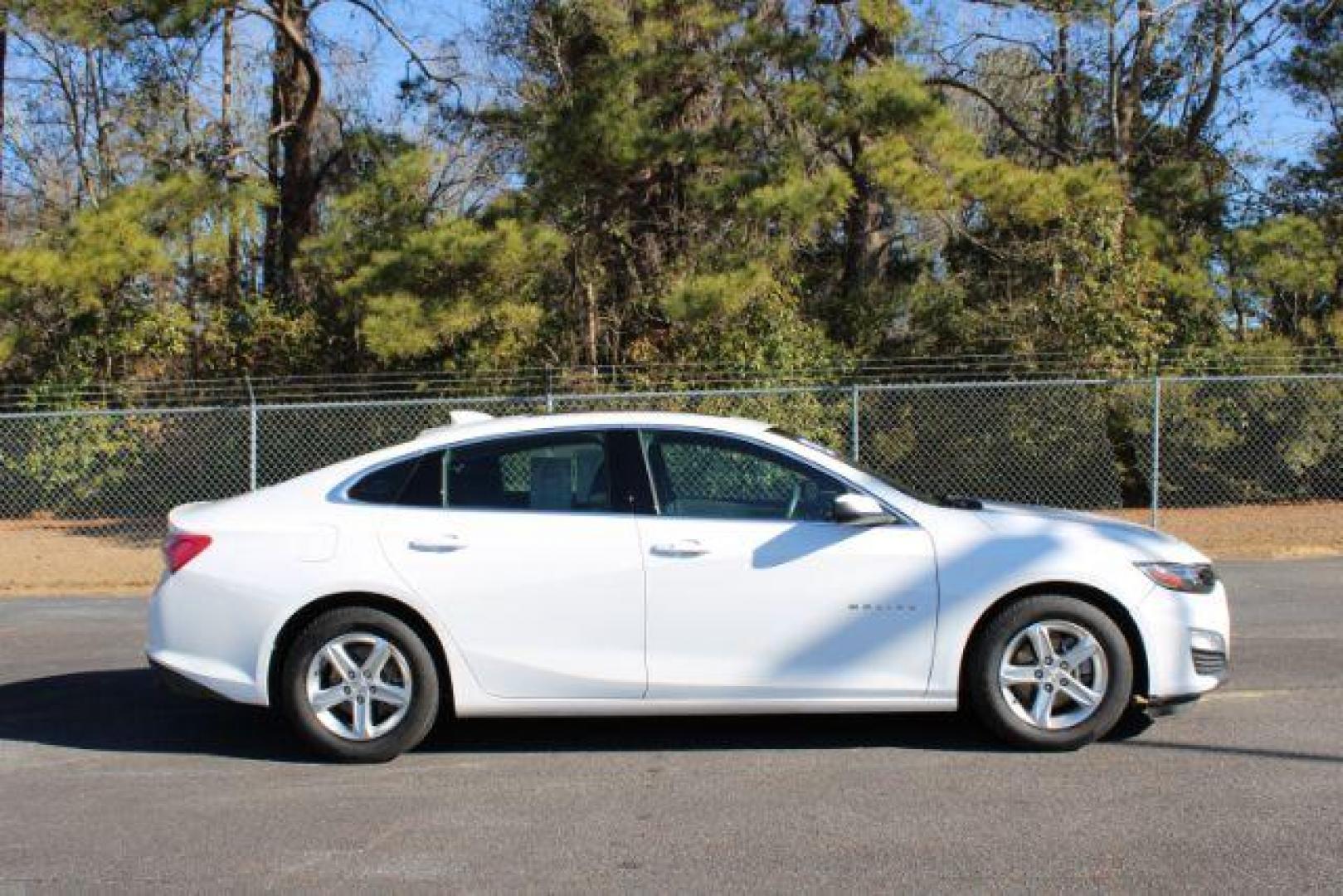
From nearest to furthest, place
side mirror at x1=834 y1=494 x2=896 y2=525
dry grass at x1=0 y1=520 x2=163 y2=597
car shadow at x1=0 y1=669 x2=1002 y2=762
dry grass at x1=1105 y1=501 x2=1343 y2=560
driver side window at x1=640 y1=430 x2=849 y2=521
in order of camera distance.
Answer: side mirror at x1=834 y1=494 x2=896 y2=525 → driver side window at x1=640 y1=430 x2=849 y2=521 → car shadow at x1=0 y1=669 x2=1002 y2=762 → dry grass at x1=0 y1=520 x2=163 y2=597 → dry grass at x1=1105 y1=501 x2=1343 y2=560

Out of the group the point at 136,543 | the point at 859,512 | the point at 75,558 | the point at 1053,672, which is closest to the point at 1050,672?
the point at 1053,672

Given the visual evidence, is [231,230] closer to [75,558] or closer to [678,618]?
[75,558]

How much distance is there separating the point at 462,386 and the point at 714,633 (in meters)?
10.1

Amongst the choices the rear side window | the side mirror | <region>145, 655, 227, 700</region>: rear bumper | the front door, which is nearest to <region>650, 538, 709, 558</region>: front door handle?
the front door

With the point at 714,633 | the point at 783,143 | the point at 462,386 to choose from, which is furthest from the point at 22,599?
the point at 783,143

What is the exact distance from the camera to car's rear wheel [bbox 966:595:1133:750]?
5.65m

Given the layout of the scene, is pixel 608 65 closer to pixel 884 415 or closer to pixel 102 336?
pixel 884 415

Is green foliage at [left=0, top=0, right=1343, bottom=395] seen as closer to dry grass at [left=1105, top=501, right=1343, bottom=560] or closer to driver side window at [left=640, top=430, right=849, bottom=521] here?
dry grass at [left=1105, top=501, right=1343, bottom=560]

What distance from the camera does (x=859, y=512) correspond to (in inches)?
222

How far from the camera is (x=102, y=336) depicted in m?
16.7

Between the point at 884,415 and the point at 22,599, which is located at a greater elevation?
the point at 884,415

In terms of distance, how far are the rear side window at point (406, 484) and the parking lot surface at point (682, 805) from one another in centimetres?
118

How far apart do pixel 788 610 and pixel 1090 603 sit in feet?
4.43

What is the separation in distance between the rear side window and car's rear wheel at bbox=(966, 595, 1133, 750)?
254cm
